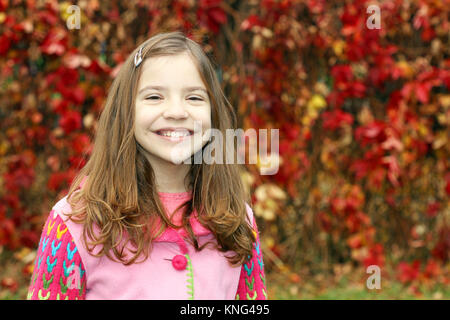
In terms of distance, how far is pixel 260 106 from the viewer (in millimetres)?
3125

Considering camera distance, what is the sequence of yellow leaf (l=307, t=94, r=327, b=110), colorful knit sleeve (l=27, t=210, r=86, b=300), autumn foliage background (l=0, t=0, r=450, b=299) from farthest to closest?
yellow leaf (l=307, t=94, r=327, b=110), autumn foliage background (l=0, t=0, r=450, b=299), colorful knit sleeve (l=27, t=210, r=86, b=300)

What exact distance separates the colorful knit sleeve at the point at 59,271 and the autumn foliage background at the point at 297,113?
1674mm

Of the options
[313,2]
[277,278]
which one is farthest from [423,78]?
[277,278]

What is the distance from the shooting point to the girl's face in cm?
136

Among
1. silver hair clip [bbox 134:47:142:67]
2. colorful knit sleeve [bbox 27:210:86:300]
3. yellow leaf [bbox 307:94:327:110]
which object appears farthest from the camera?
yellow leaf [bbox 307:94:327:110]

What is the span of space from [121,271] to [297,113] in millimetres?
2031

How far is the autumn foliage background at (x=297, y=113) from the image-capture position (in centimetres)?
292

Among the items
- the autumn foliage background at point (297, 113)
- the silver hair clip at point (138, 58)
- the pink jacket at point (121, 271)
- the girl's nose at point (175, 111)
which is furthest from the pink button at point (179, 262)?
the autumn foliage background at point (297, 113)

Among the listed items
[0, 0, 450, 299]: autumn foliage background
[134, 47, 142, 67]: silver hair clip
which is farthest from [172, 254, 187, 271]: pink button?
[0, 0, 450, 299]: autumn foliage background

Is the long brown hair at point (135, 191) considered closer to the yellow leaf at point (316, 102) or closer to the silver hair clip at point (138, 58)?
the silver hair clip at point (138, 58)

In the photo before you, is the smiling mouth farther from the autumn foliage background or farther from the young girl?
the autumn foliage background

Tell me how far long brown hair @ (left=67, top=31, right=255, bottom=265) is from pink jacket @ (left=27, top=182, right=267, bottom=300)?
0.9 inches

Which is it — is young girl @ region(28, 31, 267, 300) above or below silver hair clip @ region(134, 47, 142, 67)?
below
